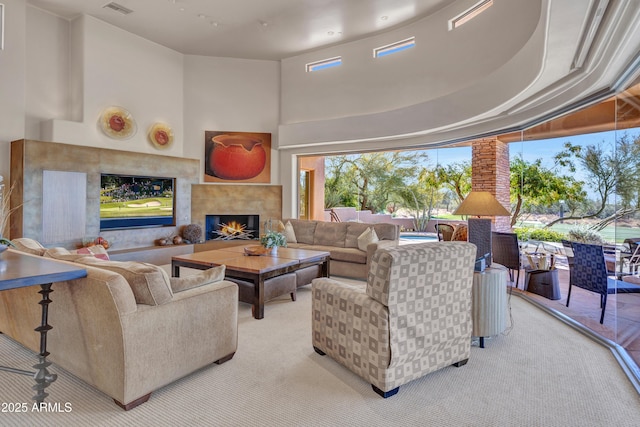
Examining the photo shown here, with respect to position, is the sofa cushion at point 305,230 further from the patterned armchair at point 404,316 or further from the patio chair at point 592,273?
the patio chair at point 592,273

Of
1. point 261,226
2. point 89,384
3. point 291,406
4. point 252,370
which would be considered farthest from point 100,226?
point 291,406

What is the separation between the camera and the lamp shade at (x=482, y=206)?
3.76m

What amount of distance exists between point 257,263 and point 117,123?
4.38m

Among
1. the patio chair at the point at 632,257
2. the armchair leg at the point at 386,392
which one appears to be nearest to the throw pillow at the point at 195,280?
the armchair leg at the point at 386,392

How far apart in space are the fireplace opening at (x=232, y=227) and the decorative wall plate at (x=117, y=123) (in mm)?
2367

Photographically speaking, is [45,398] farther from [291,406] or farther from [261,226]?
[261,226]

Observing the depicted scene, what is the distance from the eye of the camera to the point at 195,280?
2.57 metres

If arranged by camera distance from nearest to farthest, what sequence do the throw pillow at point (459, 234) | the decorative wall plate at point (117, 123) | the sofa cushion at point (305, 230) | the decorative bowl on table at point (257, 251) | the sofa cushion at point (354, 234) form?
the decorative bowl on table at point (257, 251)
the sofa cushion at point (354, 234)
the decorative wall plate at point (117, 123)
the throw pillow at point (459, 234)
the sofa cushion at point (305, 230)

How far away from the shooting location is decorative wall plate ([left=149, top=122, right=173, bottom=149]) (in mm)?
6930

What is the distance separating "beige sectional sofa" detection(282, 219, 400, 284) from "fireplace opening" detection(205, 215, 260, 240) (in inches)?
52.0

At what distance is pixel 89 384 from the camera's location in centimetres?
236

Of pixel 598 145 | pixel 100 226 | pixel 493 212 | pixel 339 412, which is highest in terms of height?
pixel 598 145

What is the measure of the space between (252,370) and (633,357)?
3.11 m

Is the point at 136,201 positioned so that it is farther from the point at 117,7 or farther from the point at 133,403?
the point at 133,403
